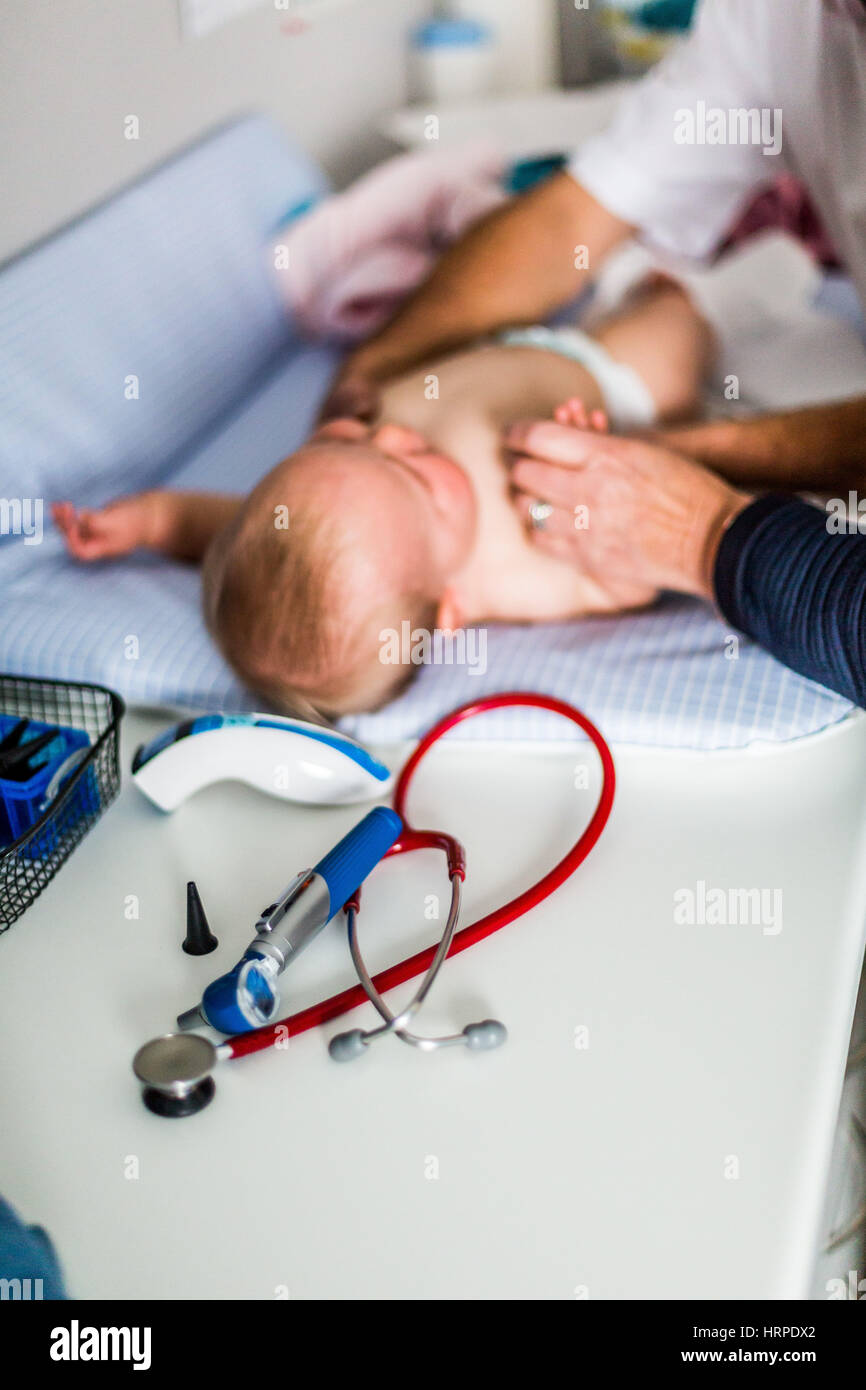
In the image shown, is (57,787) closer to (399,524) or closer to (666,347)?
(399,524)

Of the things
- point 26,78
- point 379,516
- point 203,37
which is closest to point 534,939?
point 379,516

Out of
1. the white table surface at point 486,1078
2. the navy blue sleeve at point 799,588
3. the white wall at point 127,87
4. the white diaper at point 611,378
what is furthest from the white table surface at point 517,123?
the white table surface at point 486,1078

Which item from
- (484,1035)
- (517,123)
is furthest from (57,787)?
(517,123)

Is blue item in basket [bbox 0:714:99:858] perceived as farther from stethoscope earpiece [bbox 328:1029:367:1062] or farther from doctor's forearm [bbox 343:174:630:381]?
doctor's forearm [bbox 343:174:630:381]

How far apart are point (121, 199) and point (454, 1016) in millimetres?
1177

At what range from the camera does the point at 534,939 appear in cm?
73

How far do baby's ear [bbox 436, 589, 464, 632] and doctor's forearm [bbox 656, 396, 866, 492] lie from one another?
0.95 feet

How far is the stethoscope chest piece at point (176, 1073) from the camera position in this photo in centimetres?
61

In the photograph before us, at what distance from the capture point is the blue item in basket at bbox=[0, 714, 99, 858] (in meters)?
0.78

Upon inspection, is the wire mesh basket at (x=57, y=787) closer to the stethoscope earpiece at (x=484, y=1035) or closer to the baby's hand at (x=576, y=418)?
the stethoscope earpiece at (x=484, y=1035)

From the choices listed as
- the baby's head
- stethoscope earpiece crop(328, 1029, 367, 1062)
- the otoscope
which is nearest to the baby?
the baby's head

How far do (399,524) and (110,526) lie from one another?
0.38 meters

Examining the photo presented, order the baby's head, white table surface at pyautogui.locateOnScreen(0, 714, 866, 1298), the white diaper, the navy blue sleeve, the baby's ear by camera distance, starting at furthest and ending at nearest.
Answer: the white diaper → the baby's ear → the baby's head → the navy blue sleeve → white table surface at pyautogui.locateOnScreen(0, 714, 866, 1298)
